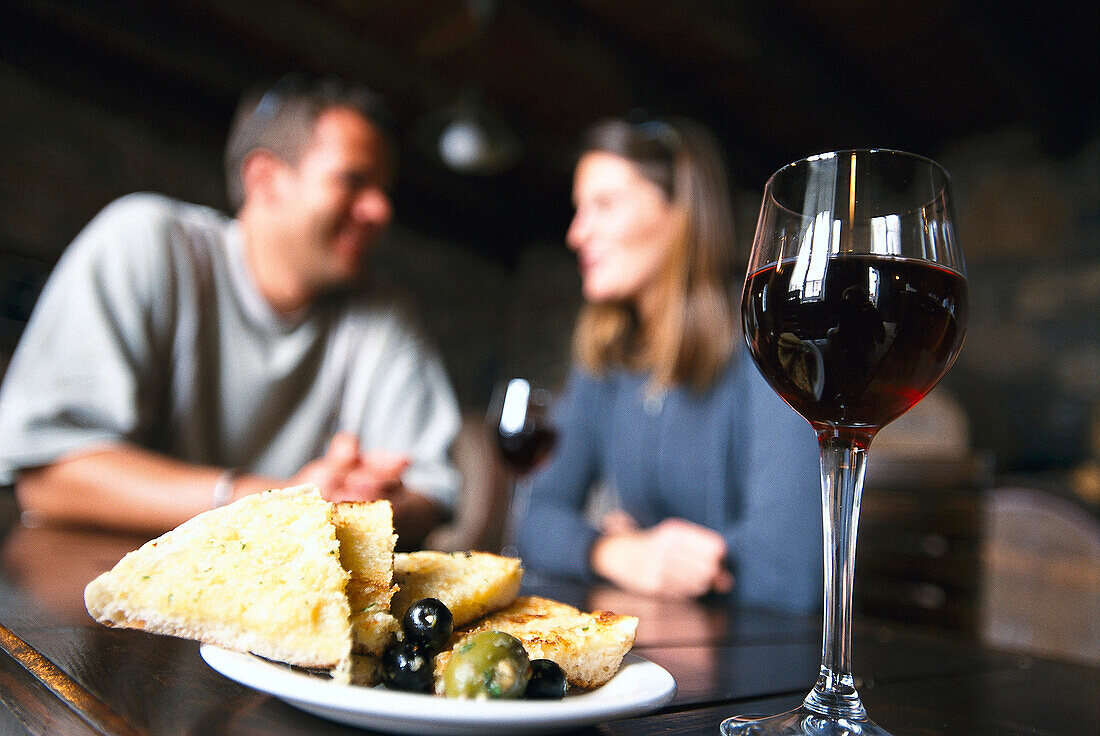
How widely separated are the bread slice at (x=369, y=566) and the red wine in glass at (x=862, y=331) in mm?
273

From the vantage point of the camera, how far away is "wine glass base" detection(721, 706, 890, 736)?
352 millimetres

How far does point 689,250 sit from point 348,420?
3.56 feet

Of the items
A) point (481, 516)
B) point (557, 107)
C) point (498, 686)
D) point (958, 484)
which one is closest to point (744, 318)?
point (498, 686)

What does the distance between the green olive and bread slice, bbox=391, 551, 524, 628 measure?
6cm

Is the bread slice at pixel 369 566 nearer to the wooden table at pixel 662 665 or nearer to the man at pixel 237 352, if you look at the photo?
the wooden table at pixel 662 665

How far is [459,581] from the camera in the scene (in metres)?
0.44

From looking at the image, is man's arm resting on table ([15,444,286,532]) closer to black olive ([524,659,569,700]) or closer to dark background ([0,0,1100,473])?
black olive ([524,659,569,700])

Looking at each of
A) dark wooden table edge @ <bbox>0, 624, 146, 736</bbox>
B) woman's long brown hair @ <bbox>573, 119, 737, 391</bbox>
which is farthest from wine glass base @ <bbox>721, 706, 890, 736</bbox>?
woman's long brown hair @ <bbox>573, 119, 737, 391</bbox>

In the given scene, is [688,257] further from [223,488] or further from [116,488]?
[116,488]

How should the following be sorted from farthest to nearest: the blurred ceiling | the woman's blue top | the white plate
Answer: the blurred ceiling
the woman's blue top
the white plate

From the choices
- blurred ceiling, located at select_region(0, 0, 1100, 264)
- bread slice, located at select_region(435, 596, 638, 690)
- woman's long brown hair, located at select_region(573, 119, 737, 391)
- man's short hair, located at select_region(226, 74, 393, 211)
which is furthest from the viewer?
blurred ceiling, located at select_region(0, 0, 1100, 264)

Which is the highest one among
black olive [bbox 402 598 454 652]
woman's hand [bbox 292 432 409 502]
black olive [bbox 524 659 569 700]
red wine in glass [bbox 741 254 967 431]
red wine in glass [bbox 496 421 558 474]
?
red wine in glass [bbox 741 254 967 431]

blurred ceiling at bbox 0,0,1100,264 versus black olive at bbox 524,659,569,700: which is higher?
blurred ceiling at bbox 0,0,1100,264

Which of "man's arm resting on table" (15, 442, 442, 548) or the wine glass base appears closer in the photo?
the wine glass base
